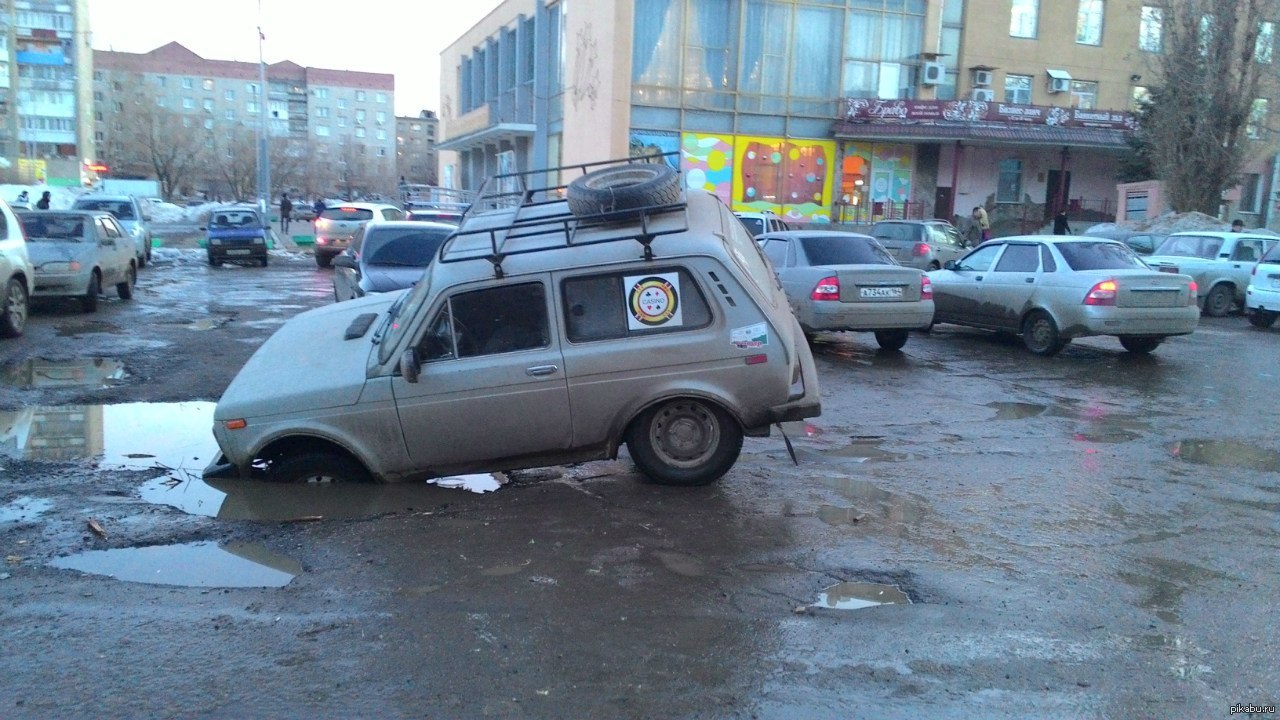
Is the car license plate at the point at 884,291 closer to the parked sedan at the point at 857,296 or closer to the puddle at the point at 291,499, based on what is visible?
the parked sedan at the point at 857,296

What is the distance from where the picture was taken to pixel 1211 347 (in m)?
13.8

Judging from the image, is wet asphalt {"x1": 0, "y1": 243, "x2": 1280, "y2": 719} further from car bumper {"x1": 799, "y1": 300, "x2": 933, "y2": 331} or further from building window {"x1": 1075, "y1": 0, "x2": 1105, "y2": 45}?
building window {"x1": 1075, "y1": 0, "x2": 1105, "y2": 45}

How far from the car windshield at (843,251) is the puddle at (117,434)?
289 inches

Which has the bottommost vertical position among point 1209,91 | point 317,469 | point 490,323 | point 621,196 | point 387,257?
point 317,469

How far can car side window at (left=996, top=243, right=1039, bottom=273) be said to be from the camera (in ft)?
40.9

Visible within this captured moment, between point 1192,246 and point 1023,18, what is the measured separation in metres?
22.7

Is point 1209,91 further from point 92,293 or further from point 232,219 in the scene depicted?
point 92,293

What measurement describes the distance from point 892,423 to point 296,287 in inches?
608

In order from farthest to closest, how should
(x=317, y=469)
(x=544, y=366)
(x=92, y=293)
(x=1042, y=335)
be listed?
(x=92, y=293) < (x=1042, y=335) < (x=317, y=469) < (x=544, y=366)

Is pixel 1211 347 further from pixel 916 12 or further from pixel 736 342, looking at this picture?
pixel 916 12

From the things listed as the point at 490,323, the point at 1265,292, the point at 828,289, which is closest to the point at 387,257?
the point at 828,289

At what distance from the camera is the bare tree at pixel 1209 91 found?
1059 inches

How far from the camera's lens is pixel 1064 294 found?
38.6 feet

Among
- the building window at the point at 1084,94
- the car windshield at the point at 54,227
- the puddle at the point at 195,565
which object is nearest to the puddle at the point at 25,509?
the puddle at the point at 195,565
